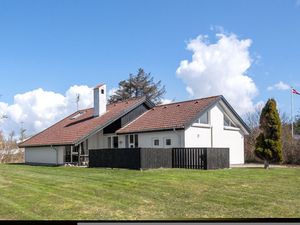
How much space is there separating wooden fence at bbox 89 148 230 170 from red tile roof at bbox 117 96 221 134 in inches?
95.2

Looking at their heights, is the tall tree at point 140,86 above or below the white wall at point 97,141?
above

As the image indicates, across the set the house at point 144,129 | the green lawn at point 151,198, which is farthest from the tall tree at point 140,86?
the house at point 144,129

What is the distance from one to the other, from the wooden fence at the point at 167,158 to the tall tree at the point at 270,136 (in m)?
1.88

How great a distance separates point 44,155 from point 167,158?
1221cm

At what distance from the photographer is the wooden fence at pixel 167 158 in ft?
62.2

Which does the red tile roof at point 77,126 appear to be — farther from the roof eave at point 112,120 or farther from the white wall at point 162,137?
the white wall at point 162,137

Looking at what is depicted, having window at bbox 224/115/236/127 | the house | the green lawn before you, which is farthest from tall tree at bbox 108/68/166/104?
window at bbox 224/115/236/127

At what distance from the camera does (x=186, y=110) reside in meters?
24.2

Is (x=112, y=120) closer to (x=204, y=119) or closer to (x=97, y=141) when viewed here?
(x=97, y=141)

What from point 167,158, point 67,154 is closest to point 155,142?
point 167,158

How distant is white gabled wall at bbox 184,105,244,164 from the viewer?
23.7 meters

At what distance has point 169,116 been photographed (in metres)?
24.5

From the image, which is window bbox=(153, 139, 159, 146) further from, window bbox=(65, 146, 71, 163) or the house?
window bbox=(65, 146, 71, 163)

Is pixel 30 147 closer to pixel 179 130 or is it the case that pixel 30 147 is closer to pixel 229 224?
pixel 179 130
